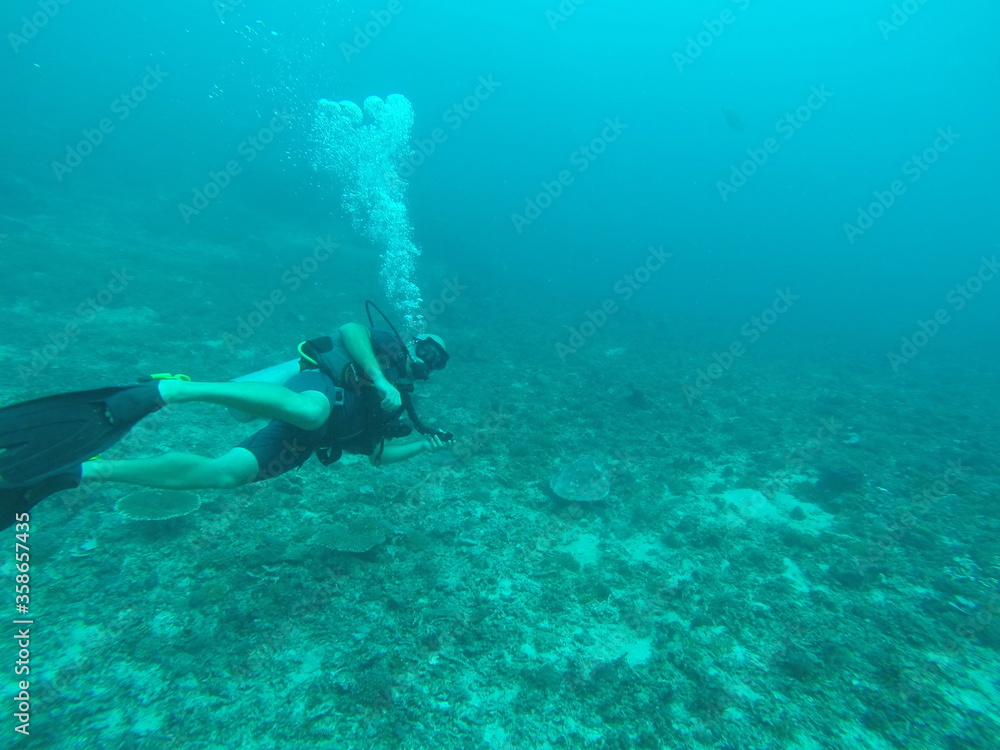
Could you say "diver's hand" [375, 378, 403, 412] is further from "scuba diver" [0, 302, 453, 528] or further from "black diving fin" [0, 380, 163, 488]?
"black diving fin" [0, 380, 163, 488]

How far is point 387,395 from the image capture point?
3957mm

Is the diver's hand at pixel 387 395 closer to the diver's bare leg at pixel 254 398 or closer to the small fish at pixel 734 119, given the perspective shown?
the diver's bare leg at pixel 254 398

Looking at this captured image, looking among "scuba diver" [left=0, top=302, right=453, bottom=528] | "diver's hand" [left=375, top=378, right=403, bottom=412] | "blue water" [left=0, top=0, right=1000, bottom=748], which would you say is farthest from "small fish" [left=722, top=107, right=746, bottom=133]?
"diver's hand" [left=375, top=378, right=403, bottom=412]

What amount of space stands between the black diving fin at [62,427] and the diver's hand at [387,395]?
5.12 ft

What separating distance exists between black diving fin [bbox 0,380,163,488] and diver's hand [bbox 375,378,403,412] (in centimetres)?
156

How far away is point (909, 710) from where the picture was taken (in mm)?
4168

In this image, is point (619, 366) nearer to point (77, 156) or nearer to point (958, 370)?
point (958, 370)

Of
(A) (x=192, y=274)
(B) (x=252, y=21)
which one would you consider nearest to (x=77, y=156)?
(A) (x=192, y=274)

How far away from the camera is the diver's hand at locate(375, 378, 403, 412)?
3963 millimetres

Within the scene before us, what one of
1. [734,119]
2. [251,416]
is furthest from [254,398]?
[734,119]

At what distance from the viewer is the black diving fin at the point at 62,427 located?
2559 millimetres

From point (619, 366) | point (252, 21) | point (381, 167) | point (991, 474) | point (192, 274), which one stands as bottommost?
point (991, 474)

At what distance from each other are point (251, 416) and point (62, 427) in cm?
116

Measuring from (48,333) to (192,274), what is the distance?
7.71m
